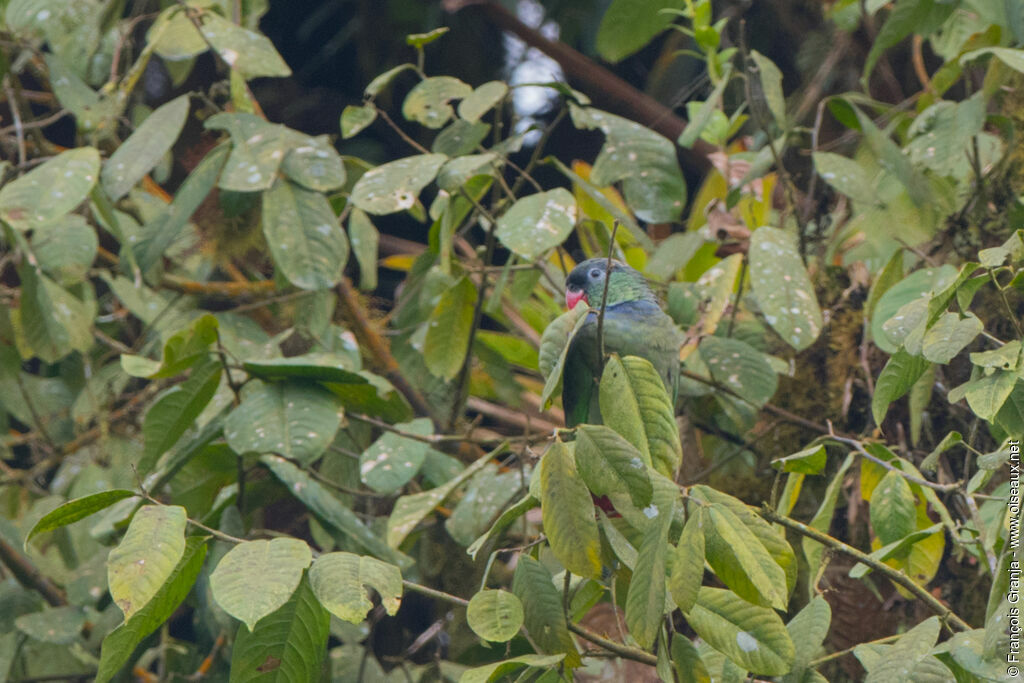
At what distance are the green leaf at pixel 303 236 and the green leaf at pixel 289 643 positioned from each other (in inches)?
26.6

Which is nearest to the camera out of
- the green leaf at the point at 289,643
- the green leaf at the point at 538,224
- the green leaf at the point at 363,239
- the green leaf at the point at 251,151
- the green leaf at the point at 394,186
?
the green leaf at the point at 289,643

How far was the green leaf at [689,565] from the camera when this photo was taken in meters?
0.86

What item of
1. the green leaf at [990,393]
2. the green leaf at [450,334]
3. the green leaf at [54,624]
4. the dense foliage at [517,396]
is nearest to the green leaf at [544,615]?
the dense foliage at [517,396]

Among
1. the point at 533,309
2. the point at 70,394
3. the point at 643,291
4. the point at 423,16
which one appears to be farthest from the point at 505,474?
the point at 423,16

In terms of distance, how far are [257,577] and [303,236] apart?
0.83m

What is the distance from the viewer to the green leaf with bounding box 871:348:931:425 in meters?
1.11

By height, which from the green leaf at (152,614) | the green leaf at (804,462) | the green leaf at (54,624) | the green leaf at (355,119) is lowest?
the green leaf at (54,624)

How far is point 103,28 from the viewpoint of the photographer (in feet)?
6.65

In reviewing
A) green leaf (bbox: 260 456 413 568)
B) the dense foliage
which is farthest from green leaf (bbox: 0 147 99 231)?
green leaf (bbox: 260 456 413 568)

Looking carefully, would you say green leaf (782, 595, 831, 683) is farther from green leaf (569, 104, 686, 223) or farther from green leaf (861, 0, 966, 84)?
green leaf (861, 0, 966, 84)

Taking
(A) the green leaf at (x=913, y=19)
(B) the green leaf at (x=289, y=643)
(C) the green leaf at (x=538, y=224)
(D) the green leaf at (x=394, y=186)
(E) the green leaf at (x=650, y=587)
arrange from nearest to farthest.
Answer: (E) the green leaf at (x=650, y=587), (B) the green leaf at (x=289, y=643), (C) the green leaf at (x=538, y=224), (D) the green leaf at (x=394, y=186), (A) the green leaf at (x=913, y=19)

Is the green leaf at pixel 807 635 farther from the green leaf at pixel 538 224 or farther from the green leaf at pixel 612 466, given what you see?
the green leaf at pixel 538 224

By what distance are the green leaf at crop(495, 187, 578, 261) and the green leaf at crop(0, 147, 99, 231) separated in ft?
2.22

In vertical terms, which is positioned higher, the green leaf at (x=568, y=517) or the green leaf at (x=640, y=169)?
the green leaf at (x=568, y=517)
